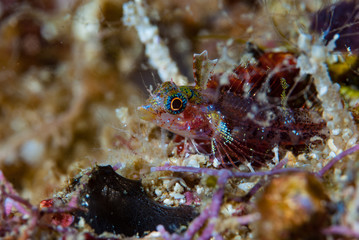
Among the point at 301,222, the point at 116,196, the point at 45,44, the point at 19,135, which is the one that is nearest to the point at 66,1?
the point at 45,44

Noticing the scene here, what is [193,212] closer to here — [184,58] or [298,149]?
[298,149]

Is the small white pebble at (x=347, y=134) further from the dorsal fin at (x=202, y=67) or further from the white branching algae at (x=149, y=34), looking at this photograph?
the white branching algae at (x=149, y=34)

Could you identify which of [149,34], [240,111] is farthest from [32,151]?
[240,111]

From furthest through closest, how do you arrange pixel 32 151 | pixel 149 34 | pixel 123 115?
pixel 32 151, pixel 149 34, pixel 123 115

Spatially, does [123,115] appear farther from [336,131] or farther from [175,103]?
[336,131]

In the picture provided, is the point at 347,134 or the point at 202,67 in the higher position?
the point at 202,67

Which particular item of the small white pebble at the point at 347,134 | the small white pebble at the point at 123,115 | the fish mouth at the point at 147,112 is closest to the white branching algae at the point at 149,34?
the small white pebble at the point at 123,115

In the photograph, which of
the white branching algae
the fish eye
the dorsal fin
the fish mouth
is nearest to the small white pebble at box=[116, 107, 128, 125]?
the fish mouth

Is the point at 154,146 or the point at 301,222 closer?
the point at 301,222
